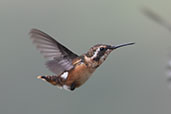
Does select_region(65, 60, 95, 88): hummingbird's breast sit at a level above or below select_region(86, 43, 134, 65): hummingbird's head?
below

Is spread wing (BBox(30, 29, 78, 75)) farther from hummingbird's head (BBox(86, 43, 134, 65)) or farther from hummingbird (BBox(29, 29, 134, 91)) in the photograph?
hummingbird's head (BBox(86, 43, 134, 65))

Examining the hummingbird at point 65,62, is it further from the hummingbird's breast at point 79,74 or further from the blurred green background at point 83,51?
the blurred green background at point 83,51

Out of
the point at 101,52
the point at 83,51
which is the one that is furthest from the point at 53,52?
the point at 83,51

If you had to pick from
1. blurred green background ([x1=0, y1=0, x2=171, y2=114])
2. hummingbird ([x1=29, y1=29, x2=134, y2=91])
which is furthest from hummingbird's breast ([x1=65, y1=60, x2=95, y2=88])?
blurred green background ([x1=0, y1=0, x2=171, y2=114])

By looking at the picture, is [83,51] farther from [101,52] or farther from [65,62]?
[101,52]

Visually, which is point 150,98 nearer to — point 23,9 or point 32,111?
point 32,111

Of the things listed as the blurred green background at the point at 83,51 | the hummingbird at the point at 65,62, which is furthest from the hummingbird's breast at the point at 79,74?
the blurred green background at the point at 83,51

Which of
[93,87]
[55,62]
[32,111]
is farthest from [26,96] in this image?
[55,62]
